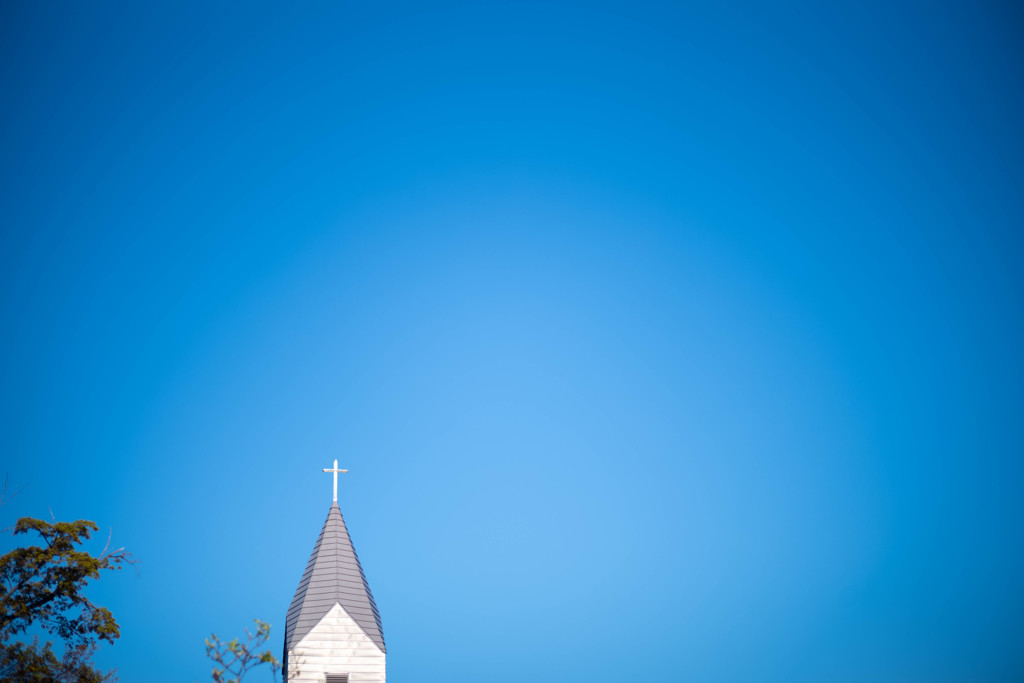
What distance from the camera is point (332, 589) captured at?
114ft

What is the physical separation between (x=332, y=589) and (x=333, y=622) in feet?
3.72

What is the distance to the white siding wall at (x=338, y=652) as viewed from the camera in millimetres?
33625

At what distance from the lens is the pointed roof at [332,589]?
34.4 meters

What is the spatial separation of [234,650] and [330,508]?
12661 mm

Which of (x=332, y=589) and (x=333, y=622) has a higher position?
(x=332, y=589)

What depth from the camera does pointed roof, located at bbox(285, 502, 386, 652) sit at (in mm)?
34438

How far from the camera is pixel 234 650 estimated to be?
2469 centimetres

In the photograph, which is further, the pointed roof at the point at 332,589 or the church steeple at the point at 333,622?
the pointed roof at the point at 332,589

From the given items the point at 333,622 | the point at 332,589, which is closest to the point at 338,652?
the point at 333,622

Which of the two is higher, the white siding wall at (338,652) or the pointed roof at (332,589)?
the pointed roof at (332,589)

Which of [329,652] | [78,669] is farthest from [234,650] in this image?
[329,652]

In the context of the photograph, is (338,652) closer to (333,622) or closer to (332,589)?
(333,622)

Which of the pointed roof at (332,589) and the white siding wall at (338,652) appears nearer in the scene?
the white siding wall at (338,652)

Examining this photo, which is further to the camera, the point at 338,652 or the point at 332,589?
the point at 332,589
